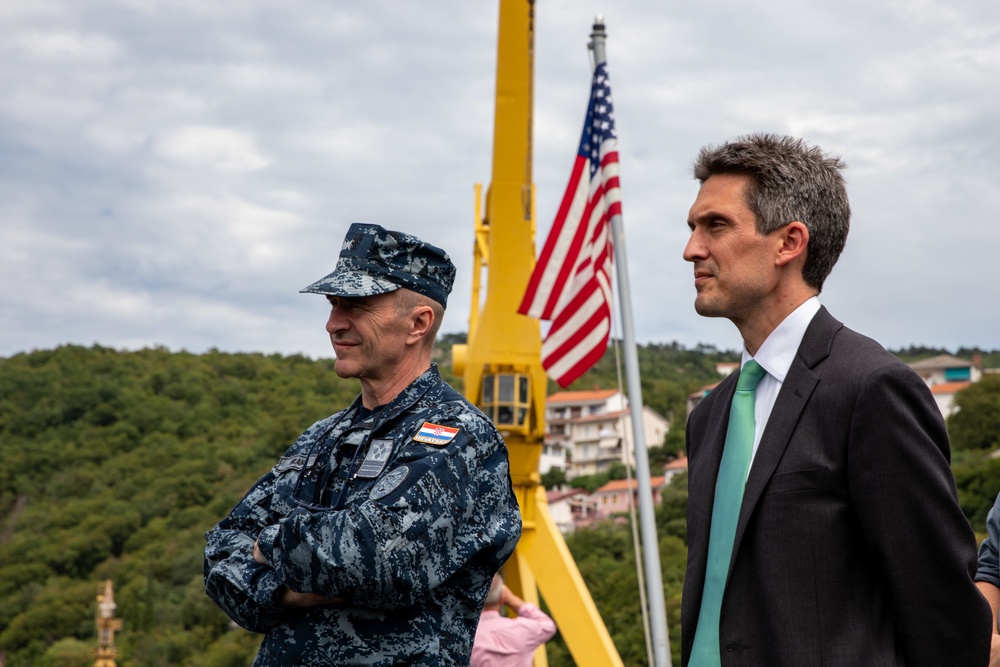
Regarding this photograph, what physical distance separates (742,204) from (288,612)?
1288 millimetres

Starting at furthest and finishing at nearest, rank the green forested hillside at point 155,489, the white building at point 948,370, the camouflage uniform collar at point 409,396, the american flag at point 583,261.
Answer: the white building at point 948,370 → the green forested hillside at point 155,489 → the american flag at point 583,261 → the camouflage uniform collar at point 409,396

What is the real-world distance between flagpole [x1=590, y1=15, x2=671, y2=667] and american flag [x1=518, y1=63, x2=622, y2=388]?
489 mm

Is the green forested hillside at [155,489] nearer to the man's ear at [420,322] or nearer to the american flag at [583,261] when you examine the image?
the american flag at [583,261]

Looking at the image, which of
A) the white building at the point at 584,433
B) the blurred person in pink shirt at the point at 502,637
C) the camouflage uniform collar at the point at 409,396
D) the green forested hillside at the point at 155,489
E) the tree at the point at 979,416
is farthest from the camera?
the white building at the point at 584,433

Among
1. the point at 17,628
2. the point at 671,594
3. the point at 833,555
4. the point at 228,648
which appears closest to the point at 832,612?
the point at 833,555

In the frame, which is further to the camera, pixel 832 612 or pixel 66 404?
pixel 66 404

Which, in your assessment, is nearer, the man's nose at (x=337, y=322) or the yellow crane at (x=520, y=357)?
the man's nose at (x=337, y=322)

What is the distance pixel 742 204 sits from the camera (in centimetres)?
235

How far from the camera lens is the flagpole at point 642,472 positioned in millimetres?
6435

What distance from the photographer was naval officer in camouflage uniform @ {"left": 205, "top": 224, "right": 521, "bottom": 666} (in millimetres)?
2391

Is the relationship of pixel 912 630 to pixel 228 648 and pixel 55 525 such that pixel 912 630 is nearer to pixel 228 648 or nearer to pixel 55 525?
pixel 228 648

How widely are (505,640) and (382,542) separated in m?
2.98

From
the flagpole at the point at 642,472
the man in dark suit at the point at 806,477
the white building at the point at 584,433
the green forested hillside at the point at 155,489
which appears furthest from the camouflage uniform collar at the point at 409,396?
the white building at the point at 584,433

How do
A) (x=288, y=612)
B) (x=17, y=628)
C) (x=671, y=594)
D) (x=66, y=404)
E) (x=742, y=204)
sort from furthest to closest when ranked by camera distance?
(x=66, y=404), (x=17, y=628), (x=671, y=594), (x=288, y=612), (x=742, y=204)
